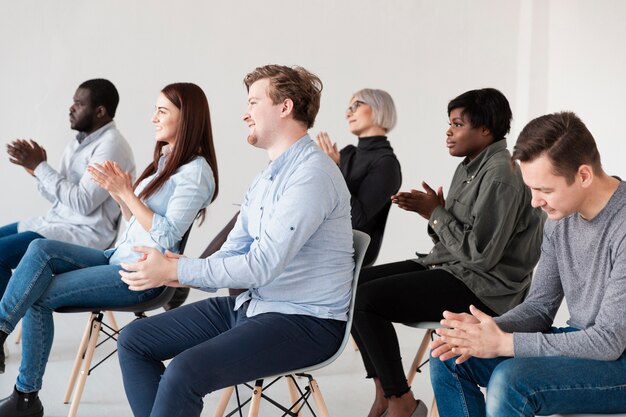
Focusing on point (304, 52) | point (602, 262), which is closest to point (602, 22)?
point (304, 52)

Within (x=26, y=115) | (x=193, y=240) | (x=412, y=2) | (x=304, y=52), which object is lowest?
(x=193, y=240)

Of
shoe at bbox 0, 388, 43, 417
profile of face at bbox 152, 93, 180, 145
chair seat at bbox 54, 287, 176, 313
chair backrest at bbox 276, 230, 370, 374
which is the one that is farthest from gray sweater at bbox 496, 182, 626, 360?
A: shoe at bbox 0, 388, 43, 417

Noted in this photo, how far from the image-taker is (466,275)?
2.60 metres

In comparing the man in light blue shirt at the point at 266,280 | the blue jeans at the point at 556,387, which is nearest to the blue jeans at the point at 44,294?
the man in light blue shirt at the point at 266,280

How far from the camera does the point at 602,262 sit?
1.76 m

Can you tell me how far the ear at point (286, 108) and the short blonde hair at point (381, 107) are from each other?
163 cm

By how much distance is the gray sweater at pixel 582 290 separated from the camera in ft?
5.52

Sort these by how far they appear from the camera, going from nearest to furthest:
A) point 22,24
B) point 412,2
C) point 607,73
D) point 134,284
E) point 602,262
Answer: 1. point 602,262
2. point 134,284
3. point 22,24
4. point 607,73
5. point 412,2

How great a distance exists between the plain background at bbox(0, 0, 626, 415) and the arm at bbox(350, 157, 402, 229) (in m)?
1.42

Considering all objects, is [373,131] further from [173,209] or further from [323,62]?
[323,62]

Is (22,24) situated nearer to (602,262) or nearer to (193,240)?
(193,240)

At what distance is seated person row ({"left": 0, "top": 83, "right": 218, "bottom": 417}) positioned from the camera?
263cm

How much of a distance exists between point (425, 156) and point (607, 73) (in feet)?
4.45

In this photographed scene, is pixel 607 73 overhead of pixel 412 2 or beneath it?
beneath
